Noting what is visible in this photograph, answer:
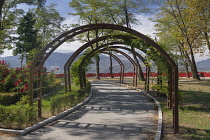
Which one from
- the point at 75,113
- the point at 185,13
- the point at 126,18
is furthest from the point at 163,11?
the point at 75,113

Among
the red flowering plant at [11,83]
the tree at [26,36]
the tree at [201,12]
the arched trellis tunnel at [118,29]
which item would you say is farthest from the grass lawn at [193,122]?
the tree at [26,36]

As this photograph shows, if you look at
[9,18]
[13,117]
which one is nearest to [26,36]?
[9,18]

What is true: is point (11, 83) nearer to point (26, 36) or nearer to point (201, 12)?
point (201, 12)

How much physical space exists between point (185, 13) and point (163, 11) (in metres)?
2.30

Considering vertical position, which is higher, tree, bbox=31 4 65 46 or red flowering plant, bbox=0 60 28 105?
tree, bbox=31 4 65 46

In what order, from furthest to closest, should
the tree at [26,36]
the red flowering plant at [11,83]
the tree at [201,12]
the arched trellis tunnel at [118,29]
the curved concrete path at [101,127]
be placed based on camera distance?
the tree at [26,36] < the tree at [201,12] < the red flowering plant at [11,83] < the arched trellis tunnel at [118,29] < the curved concrete path at [101,127]

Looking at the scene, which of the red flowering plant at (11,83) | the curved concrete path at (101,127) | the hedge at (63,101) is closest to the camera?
the curved concrete path at (101,127)

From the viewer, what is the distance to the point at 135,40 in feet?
38.2

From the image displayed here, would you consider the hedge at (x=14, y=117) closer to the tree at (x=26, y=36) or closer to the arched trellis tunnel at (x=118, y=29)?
the arched trellis tunnel at (x=118, y=29)

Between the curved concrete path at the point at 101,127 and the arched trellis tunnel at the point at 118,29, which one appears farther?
the arched trellis tunnel at the point at 118,29

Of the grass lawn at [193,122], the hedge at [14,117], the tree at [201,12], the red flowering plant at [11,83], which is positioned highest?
the tree at [201,12]

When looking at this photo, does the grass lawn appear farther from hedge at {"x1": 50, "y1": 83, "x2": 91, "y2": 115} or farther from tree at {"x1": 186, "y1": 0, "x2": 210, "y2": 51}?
tree at {"x1": 186, "y1": 0, "x2": 210, "y2": 51}

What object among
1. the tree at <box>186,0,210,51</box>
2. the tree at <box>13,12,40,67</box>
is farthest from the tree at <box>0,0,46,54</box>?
the tree at <box>186,0,210,51</box>

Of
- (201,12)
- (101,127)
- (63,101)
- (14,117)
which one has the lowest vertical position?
(101,127)
